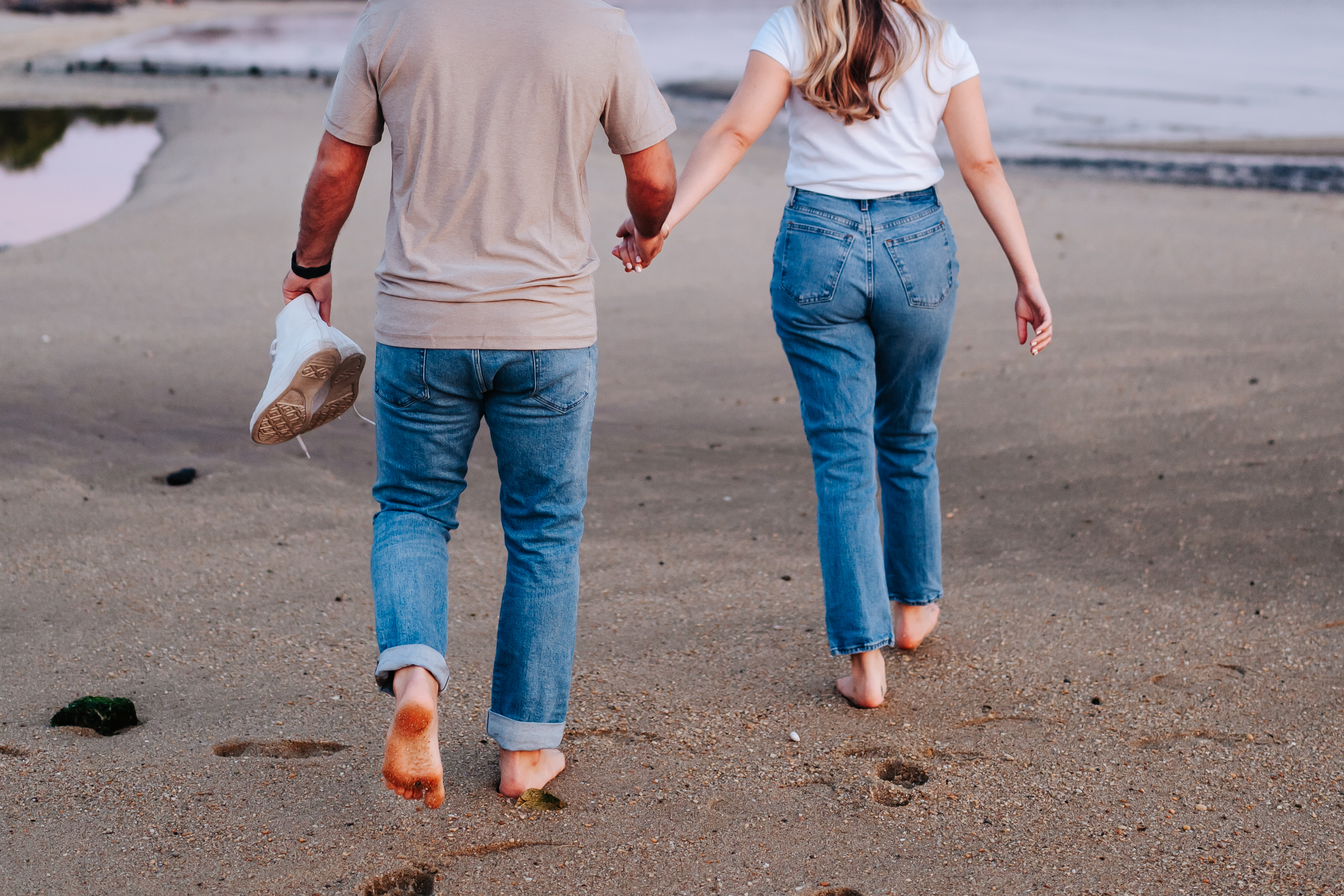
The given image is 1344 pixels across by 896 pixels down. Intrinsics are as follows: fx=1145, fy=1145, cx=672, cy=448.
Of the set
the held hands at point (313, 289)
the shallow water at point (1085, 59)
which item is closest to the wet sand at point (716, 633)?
the held hands at point (313, 289)

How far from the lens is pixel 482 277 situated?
2207 mm

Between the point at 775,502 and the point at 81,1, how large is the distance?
5382cm

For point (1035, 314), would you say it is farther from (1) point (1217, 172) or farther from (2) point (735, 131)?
(1) point (1217, 172)

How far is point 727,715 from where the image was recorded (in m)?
2.95

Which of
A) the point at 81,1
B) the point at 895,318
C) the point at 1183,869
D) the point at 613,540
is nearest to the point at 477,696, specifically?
the point at 613,540

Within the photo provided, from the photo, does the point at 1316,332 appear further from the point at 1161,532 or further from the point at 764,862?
the point at 764,862

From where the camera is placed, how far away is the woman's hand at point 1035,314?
2.94 metres

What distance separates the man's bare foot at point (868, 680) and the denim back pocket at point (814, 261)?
92cm

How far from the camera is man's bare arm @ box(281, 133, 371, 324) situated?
227 centimetres

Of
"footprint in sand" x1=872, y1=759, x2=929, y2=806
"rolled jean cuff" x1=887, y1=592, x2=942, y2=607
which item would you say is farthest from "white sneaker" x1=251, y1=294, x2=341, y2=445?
"rolled jean cuff" x1=887, y1=592, x2=942, y2=607

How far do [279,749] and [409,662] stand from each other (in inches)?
27.9

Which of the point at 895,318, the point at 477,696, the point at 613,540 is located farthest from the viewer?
the point at 613,540

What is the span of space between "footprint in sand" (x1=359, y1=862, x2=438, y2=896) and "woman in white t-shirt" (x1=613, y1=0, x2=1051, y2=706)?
45.9 inches

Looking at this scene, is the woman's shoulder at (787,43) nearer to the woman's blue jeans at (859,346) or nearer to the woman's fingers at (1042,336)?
the woman's blue jeans at (859,346)
